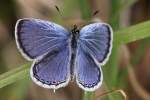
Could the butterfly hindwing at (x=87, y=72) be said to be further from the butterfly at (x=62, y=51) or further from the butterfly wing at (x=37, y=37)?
the butterfly wing at (x=37, y=37)

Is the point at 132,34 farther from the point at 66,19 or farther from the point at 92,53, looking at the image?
the point at 66,19

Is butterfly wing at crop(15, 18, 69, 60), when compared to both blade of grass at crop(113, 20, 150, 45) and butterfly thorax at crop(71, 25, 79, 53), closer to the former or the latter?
butterfly thorax at crop(71, 25, 79, 53)

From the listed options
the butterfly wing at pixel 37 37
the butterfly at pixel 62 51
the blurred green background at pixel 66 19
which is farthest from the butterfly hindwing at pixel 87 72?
the blurred green background at pixel 66 19

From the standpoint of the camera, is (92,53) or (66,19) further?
(66,19)

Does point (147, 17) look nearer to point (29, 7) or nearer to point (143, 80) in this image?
point (143, 80)

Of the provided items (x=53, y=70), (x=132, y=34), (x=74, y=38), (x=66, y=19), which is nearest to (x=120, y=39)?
(x=132, y=34)

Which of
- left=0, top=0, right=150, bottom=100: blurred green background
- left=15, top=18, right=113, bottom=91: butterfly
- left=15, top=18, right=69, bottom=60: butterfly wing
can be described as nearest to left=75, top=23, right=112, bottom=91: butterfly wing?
left=15, top=18, right=113, bottom=91: butterfly
